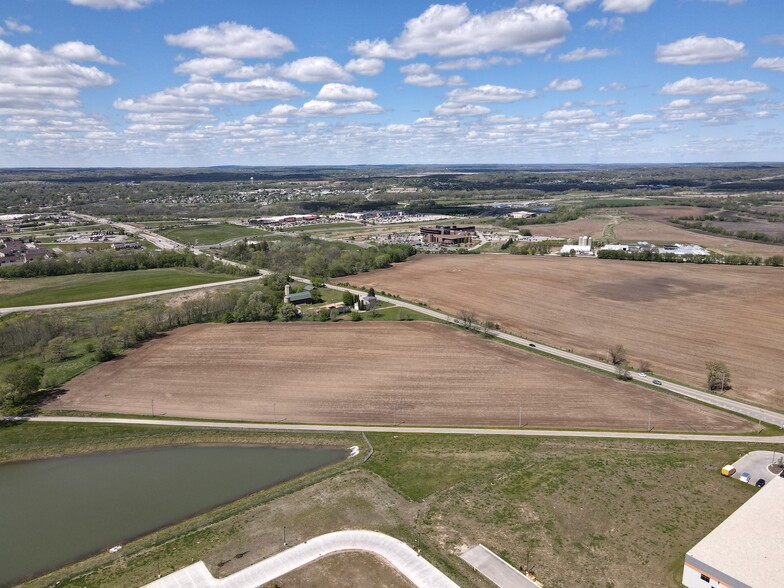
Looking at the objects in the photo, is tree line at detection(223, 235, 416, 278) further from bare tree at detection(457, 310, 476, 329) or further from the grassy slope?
the grassy slope

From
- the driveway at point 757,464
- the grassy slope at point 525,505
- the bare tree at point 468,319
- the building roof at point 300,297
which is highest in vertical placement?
the building roof at point 300,297

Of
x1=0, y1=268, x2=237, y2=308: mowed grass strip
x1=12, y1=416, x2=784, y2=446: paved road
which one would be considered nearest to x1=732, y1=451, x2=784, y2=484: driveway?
x1=12, y1=416, x2=784, y2=446: paved road

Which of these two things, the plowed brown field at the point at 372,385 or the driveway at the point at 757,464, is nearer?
the driveway at the point at 757,464

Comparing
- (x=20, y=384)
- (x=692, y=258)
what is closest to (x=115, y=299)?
(x=20, y=384)

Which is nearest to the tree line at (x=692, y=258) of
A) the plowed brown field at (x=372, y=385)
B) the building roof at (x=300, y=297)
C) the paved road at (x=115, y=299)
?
the plowed brown field at (x=372, y=385)

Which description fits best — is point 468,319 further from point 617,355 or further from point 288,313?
point 288,313

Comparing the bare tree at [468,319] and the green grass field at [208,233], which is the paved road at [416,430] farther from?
the green grass field at [208,233]

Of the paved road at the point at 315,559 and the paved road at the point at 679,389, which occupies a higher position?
the paved road at the point at 679,389
